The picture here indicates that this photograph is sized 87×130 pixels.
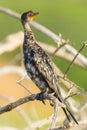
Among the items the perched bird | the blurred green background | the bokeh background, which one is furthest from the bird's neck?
the blurred green background

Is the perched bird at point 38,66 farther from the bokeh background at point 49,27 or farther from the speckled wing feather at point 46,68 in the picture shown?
the bokeh background at point 49,27

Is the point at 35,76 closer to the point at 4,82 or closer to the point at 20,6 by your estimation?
the point at 4,82

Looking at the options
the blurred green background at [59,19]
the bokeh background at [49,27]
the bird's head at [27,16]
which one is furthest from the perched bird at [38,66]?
the blurred green background at [59,19]

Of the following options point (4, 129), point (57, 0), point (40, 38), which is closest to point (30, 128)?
point (4, 129)

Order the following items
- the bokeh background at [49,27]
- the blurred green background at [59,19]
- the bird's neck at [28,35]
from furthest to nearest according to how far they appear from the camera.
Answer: the blurred green background at [59,19], the bokeh background at [49,27], the bird's neck at [28,35]

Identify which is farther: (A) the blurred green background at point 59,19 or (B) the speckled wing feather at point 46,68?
(A) the blurred green background at point 59,19

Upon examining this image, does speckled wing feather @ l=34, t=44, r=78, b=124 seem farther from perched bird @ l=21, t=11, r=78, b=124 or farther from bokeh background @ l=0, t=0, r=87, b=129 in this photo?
bokeh background @ l=0, t=0, r=87, b=129

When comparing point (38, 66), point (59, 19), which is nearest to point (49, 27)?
point (59, 19)

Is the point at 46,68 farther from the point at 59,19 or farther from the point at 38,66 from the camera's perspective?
the point at 59,19
